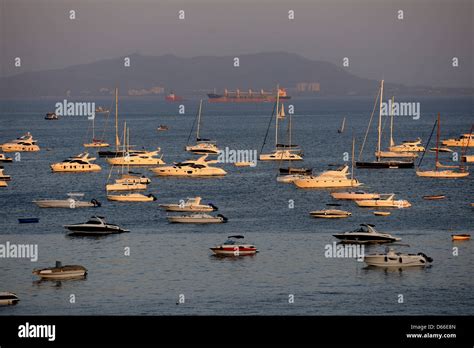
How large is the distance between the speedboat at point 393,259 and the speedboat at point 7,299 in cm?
1960

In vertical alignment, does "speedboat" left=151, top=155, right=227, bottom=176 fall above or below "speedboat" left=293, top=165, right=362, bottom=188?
above

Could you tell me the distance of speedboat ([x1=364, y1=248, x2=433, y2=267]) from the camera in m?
60.7

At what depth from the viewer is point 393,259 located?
60688 mm

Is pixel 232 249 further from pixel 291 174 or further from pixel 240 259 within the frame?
pixel 291 174

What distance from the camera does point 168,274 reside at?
60.8 metres

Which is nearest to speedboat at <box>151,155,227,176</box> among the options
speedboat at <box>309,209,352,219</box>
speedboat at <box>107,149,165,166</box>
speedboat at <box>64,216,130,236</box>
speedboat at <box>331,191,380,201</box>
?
speedboat at <box>107,149,165,166</box>

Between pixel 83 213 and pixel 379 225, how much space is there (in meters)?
22.7

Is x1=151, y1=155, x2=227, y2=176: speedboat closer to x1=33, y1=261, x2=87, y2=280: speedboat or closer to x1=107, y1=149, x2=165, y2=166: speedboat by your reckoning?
x1=107, y1=149, x2=165, y2=166: speedboat

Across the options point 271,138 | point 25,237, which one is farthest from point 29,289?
point 271,138

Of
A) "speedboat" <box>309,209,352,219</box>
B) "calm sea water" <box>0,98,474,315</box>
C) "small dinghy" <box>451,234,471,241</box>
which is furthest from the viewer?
"speedboat" <box>309,209,352,219</box>

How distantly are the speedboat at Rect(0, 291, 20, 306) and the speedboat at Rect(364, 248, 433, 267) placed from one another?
1960 cm

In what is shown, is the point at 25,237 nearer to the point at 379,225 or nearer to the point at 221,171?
the point at 379,225

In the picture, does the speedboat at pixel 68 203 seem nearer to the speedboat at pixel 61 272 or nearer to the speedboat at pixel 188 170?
the speedboat at pixel 188 170

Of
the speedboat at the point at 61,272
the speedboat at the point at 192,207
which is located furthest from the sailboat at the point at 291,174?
the speedboat at the point at 61,272
